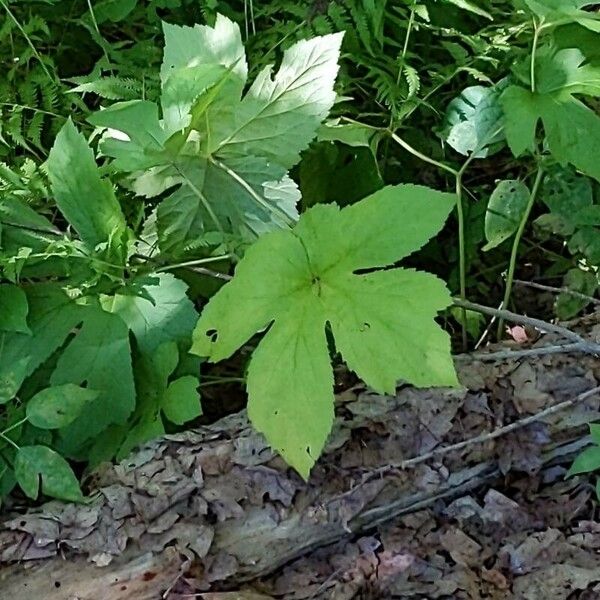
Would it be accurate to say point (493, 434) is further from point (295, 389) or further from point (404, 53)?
point (404, 53)

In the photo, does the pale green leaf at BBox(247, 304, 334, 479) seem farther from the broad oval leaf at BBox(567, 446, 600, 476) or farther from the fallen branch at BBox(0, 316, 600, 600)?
the broad oval leaf at BBox(567, 446, 600, 476)

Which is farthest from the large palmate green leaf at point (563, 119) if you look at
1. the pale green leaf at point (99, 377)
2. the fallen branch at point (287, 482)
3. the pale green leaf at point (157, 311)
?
the pale green leaf at point (99, 377)

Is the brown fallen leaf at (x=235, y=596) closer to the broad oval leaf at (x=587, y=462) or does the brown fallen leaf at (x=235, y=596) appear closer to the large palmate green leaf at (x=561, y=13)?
the broad oval leaf at (x=587, y=462)

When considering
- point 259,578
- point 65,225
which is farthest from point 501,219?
point 65,225

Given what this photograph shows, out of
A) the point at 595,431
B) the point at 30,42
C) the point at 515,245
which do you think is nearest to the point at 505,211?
the point at 515,245

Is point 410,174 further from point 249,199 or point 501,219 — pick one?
point 249,199

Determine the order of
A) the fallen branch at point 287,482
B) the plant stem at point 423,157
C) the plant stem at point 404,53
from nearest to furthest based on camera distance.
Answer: the fallen branch at point 287,482
the plant stem at point 423,157
the plant stem at point 404,53

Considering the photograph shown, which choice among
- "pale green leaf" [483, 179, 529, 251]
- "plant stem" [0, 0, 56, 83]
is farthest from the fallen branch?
"plant stem" [0, 0, 56, 83]
